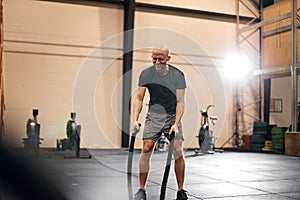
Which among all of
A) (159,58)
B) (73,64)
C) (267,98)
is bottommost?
(159,58)

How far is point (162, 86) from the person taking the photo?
369cm

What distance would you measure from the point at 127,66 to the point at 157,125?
737cm

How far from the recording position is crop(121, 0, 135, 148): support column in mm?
10781

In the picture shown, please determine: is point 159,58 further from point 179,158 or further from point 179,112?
point 179,158

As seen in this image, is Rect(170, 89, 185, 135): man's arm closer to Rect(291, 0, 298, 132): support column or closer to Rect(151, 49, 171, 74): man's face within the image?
Rect(151, 49, 171, 74): man's face

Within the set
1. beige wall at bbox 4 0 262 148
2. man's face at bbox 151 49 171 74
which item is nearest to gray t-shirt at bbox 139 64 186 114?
man's face at bbox 151 49 171 74

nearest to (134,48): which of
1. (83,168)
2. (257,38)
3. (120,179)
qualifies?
(257,38)

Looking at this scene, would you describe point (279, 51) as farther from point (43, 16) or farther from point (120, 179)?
point (120, 179)

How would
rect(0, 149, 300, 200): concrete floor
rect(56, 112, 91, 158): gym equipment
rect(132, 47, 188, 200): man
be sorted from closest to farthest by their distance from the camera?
rect(132, 47, 188, 200): man → rect(0, 149, 300, 200): concrete floor → rect(56, 112, 91, 158): gym equipment

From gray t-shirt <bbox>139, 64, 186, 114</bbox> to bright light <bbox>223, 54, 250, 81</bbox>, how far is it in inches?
348

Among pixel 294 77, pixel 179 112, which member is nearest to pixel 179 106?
pixel 179 112

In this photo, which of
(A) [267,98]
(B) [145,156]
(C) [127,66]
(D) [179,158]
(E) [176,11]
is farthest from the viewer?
(A) [267,98]

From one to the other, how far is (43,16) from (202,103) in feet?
17.2

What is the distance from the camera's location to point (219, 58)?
12.3 m
